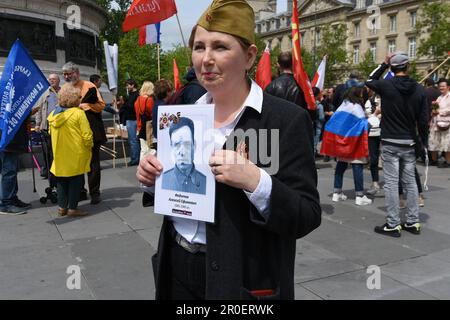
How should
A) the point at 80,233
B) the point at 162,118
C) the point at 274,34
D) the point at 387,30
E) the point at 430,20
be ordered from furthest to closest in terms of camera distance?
1. the point at 274,34
2. the point at 387,30
3. the point at 430,20
4. the point at 80,233
5. the point at 162,118

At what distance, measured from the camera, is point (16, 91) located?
6246 mm

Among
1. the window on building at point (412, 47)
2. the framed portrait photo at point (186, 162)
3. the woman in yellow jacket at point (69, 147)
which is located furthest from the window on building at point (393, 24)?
the framed portrait photo at point (186, 162)

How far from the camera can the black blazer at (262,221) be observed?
1517 mm

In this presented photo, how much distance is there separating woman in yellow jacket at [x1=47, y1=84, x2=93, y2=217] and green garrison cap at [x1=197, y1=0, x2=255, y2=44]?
4.92 meters

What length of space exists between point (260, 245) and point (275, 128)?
0.42m

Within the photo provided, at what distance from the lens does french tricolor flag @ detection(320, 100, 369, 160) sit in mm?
6906

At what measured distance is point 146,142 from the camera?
8367 millimetres

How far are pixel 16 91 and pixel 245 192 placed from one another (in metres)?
5.77

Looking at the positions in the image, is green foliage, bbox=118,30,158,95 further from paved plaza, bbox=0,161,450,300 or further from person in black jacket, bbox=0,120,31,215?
paved plaza, bbox=0,161,450,300

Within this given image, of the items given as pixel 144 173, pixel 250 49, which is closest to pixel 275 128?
pixel 250 49

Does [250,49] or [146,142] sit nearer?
[250,49]

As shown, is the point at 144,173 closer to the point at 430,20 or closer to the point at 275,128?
the point at 275,128

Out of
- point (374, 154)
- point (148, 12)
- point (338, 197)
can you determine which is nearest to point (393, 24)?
point (374, 154)

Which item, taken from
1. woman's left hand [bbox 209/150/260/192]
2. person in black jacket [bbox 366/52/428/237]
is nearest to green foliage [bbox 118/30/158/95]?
person in black jacket [bbox 366/52/428/237]
